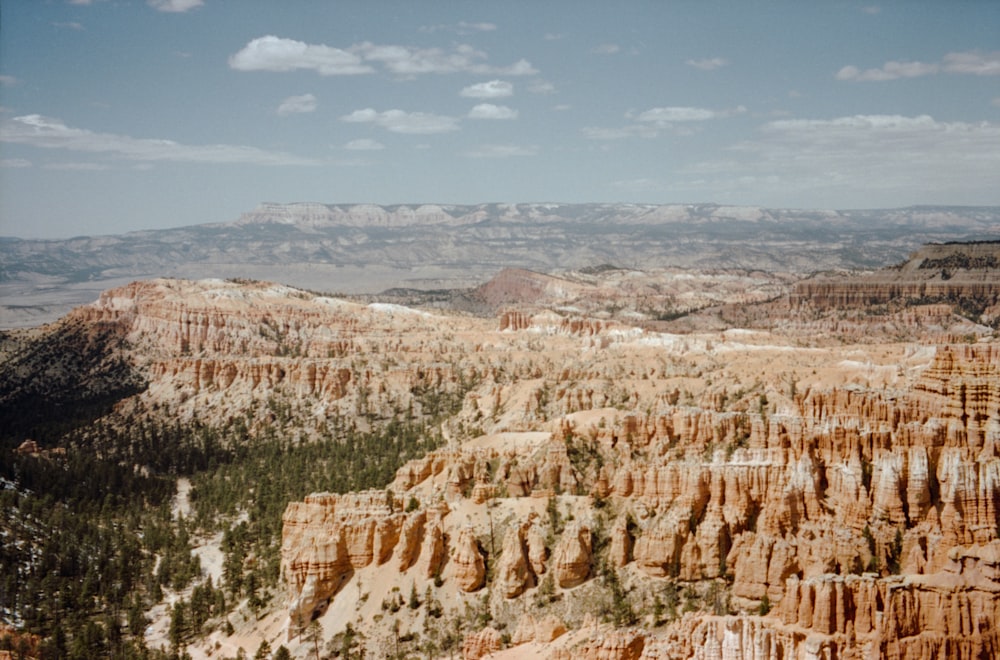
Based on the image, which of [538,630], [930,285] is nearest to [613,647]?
[538,630]

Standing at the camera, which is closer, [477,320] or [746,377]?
[746,377]

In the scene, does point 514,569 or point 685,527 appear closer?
point 685,527

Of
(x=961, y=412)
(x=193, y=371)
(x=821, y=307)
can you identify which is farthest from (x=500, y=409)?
(x=821, y=307)

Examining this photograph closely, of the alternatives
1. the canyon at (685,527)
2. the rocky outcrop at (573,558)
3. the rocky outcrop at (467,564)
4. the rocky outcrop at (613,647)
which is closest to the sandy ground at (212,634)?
the canyon at (685,527)

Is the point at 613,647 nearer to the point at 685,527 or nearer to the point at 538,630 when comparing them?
the point at 538,630

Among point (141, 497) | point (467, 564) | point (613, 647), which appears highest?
point (613, 647)

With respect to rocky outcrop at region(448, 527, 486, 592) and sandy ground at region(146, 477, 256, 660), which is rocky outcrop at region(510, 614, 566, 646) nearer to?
rocky outcrop at region(448, 527, 486, 592)

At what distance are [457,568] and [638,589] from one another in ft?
30.4

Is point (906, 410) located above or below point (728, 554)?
above

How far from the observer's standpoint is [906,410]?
51719 mm

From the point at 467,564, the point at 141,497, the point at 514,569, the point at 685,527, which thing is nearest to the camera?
the point at 685,527

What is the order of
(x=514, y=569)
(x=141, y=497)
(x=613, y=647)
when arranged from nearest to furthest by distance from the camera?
(x=613, y=647), (x=514, y=569), (x=141, y=497)

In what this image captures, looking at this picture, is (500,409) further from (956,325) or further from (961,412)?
(956,325)

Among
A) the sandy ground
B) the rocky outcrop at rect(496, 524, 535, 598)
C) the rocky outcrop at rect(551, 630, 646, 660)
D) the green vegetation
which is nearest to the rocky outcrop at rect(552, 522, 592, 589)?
the rocky outcrop at rect(496, 524, 535, 598)
